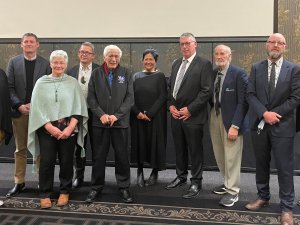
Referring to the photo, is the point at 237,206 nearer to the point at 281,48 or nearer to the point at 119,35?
the point at 281,48

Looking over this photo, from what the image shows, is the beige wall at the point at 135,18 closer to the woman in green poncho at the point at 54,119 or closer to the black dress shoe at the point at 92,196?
the woman in green poncho at the point at 54,119

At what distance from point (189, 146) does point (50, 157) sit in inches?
53.3

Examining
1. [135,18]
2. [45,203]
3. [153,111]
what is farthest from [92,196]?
[135,18]

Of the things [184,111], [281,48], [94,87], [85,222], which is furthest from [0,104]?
[281,48]

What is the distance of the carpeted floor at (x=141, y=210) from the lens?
302 cm

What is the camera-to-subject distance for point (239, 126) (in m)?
3.27

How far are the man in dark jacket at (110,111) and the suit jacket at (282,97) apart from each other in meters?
1.18

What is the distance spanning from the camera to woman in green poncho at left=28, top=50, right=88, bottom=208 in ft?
10.7

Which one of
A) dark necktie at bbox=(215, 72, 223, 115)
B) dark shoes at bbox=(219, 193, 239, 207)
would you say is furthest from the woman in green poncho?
dark shoes at bbox=(219, 193, 239, 207)

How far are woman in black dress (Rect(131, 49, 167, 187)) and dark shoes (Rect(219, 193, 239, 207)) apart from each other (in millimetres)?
796

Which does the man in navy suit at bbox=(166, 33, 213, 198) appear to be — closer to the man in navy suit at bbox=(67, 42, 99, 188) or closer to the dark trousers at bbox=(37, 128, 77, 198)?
the man in navy suit at bbox=(67, 42, 99, 188)

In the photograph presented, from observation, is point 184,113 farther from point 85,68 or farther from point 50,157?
point 50,157

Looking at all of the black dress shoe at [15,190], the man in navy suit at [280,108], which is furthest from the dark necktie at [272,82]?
the black dress shoe at [15,190]

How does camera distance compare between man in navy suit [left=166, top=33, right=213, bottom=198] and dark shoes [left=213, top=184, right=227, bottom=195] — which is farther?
dark shoes [left=213, top=184, right=227, bottom=195]
